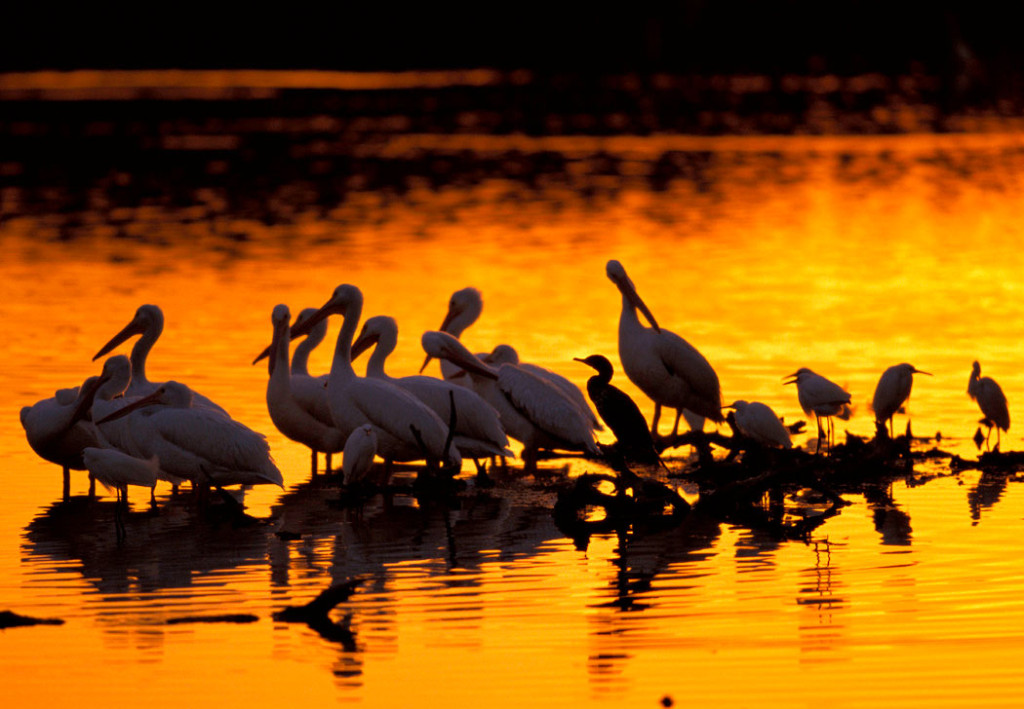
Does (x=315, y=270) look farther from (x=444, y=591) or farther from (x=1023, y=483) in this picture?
(x=444, y=591)

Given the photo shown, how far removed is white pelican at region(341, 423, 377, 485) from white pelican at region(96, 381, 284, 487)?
15.8 inches

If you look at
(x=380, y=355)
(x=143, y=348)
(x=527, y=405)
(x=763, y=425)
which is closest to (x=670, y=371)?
(x=527, y=405)

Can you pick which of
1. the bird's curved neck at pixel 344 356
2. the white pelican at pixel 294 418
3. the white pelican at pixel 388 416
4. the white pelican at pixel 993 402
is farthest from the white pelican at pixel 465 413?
the white pelican at pixel 993 402

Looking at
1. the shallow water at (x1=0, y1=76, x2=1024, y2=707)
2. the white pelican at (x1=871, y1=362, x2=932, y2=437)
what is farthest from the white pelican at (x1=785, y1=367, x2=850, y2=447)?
the shallow water at (x1=0, y1=76, x2=1024, y2=707)

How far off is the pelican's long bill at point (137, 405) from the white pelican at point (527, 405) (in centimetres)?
Result: 216

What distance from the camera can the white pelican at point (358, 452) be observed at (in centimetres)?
1121

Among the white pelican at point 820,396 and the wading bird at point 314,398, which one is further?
the wading bird at point 314,398

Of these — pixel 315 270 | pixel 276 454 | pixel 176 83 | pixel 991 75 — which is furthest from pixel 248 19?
pixel 276 454

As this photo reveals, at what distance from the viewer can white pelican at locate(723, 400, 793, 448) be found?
12.0 m

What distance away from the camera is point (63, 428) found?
38.1 feet

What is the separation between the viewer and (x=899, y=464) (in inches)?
480

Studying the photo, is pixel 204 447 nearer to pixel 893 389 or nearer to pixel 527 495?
pixel 527 495

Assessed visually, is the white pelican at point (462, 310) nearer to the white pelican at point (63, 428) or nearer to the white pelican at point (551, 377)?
the white pelican at point (551, 377)

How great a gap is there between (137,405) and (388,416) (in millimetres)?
1408
